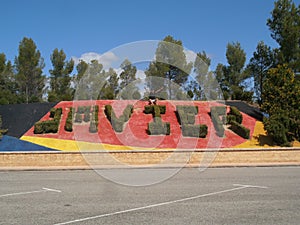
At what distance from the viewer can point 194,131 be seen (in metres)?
28.2

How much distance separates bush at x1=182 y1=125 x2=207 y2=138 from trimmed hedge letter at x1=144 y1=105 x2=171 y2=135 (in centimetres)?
135

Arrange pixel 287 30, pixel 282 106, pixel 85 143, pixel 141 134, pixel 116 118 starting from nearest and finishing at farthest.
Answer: pixel 85 143
pixel 141 134
pixel 116 118
pixel 282 106
pixel 287 30

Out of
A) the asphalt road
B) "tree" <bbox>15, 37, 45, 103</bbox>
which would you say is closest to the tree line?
"tree" <bbox>15, 37, 45, 103</bbox>

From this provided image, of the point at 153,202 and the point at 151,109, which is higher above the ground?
the point at 151,109

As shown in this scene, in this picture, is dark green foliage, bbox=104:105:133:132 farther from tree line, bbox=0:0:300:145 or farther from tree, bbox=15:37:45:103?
tree, bbox=15:37:45:103

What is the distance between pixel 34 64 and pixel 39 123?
115 feet

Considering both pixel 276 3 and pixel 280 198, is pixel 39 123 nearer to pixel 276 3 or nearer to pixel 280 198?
pixel 280 198

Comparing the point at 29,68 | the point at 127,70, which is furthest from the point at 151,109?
the point at 29,68

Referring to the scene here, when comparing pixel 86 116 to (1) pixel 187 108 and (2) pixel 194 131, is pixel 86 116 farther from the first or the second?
(1) pixel 187 108

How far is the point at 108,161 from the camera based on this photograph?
1964cm

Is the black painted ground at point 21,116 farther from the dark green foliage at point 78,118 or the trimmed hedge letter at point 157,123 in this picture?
the trimmed hedge letter at point 157,123

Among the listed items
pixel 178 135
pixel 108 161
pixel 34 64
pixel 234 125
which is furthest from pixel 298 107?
pixel 34 64

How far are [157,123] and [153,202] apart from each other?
2137 centimetres

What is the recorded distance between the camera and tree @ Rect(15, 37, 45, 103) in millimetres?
60438
